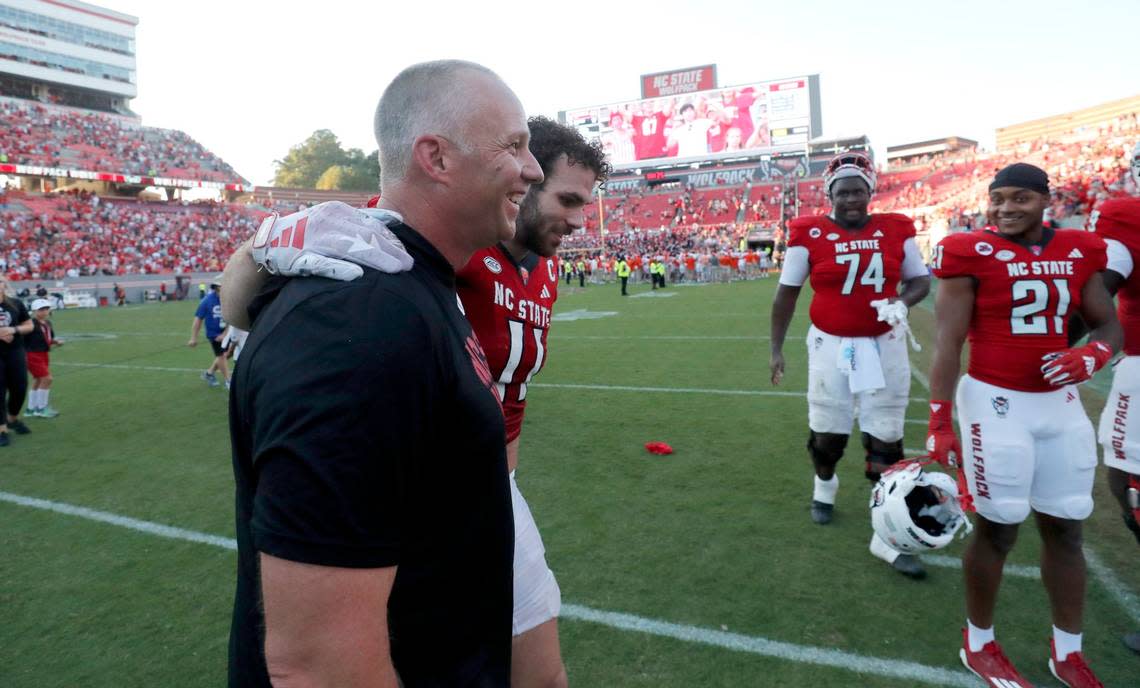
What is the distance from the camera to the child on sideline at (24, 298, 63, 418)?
8.87 m

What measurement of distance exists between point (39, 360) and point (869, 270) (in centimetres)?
1017

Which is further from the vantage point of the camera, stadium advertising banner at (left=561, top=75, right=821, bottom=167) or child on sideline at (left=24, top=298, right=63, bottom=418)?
stadium advertising banner at (left=561, top=75, right=821, bottom=167)

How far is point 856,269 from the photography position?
4477 millimetres

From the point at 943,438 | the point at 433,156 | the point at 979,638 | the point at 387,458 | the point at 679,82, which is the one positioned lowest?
the point at 979,638

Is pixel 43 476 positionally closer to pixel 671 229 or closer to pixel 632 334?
pixel 632 334

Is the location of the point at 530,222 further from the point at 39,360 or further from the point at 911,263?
the point at 39,360

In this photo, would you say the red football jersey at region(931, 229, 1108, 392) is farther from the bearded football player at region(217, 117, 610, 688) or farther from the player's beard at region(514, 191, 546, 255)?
the player's beard at region(514, 191, 546, 255)

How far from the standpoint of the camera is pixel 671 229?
56812mm

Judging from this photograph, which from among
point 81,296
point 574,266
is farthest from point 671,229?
point 81,296

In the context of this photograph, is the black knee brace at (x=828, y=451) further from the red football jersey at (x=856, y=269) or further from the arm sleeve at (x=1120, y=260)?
the arm sleeve at (x=1120, y=260)

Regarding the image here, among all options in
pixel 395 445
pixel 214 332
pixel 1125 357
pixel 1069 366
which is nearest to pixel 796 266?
pixel 1125 357

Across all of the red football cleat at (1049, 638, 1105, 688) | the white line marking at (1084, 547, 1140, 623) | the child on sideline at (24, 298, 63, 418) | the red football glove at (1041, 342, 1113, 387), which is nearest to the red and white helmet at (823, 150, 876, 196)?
the red football glove at (1041, 342, 1113, 387)

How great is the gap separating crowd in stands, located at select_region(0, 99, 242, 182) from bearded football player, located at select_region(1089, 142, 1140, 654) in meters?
59.6

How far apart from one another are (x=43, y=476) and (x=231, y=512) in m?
2.69
